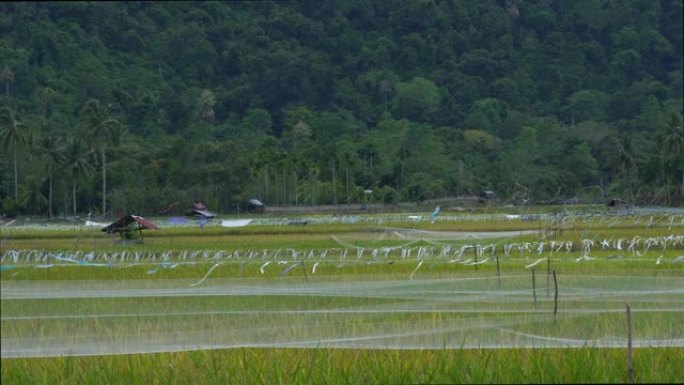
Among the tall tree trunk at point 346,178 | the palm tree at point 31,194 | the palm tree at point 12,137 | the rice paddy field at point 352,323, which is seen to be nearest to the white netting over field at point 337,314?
the rice paddy field at point 352,323

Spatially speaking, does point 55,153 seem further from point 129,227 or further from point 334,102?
point 334,102

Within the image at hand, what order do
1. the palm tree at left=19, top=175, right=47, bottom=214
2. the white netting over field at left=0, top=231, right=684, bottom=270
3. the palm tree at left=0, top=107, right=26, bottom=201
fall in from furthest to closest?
the palm tree at left=19, top=175, right=47, bottom=214 → the palm tree at left=0, top=107, right=26, bottom=201 → the white netting over field at left=0, top=231, right=684, bottom=270

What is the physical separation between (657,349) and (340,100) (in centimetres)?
7211

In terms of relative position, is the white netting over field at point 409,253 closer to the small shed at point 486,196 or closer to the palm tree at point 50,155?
the palm tree at point 50,155

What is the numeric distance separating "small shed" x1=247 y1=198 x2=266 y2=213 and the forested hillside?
43 cm

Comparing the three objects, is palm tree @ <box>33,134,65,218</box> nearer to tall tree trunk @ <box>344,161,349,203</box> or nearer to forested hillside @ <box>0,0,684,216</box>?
forested hillside @ <box>0,0,684,216</box>

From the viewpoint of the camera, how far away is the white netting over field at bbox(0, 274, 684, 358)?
9.30 meters

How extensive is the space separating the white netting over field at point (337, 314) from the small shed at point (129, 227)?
35.7ft

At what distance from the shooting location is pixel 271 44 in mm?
81812

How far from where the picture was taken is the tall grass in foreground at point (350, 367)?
725 cm

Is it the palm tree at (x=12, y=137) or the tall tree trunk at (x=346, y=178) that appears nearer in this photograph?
the palm tree at (x=12, y=137)

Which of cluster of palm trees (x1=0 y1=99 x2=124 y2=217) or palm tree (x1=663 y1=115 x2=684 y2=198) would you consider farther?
palm tree (x1=663 y1=115 x2=684 y2=198)

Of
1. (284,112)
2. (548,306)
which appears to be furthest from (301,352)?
(284,112)

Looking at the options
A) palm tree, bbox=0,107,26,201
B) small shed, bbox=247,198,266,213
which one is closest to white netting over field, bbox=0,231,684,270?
palm tree, bbox=0,107,26,201
